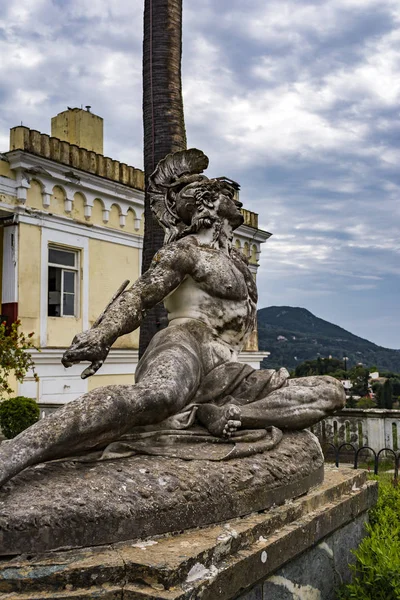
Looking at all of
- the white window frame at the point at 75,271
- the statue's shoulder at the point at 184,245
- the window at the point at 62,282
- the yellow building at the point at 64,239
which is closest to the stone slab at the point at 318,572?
the statue's shoulder at the point at 184,245

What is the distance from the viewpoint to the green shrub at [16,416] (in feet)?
35.7

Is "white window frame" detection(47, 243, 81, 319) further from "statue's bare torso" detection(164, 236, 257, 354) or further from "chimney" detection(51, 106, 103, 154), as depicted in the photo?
"statue's bare torso" detection(164, 236, 257, 354)

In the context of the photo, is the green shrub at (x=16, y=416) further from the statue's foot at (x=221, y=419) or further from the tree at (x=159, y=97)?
the statue's foot at (x=221, y=419)

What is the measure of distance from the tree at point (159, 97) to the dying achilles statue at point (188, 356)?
8.93 feet

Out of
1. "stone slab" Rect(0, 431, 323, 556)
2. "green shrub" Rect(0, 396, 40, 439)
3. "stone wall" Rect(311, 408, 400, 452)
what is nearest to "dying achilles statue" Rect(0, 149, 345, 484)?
"stone slab" Rect(0, 431, 323, 556)

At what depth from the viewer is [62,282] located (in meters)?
14.9

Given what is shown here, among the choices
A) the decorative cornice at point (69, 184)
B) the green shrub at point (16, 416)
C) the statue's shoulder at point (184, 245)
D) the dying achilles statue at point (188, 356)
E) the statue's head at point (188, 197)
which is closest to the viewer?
the dying achilles statue at point (188, 356)

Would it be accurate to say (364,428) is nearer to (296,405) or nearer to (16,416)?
(16,416)

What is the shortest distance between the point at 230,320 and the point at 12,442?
5.21 feet

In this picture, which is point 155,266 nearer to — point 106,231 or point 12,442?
point 12,442

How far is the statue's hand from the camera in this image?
9.76 feet

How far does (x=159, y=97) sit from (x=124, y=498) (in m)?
5.55

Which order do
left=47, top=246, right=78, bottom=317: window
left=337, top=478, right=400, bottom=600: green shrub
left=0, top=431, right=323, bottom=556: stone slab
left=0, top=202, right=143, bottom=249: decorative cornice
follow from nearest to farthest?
left=0, top=431, right=323, bottom=556: stone slab, left=337, top=478, right=400, bottom=600: green shrub, left=0, top=202, right=143, bottom=249: decorative cornice, left=47, top=246, right=78, bottom=317: window

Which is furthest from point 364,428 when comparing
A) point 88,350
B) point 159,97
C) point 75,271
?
point 88,350
